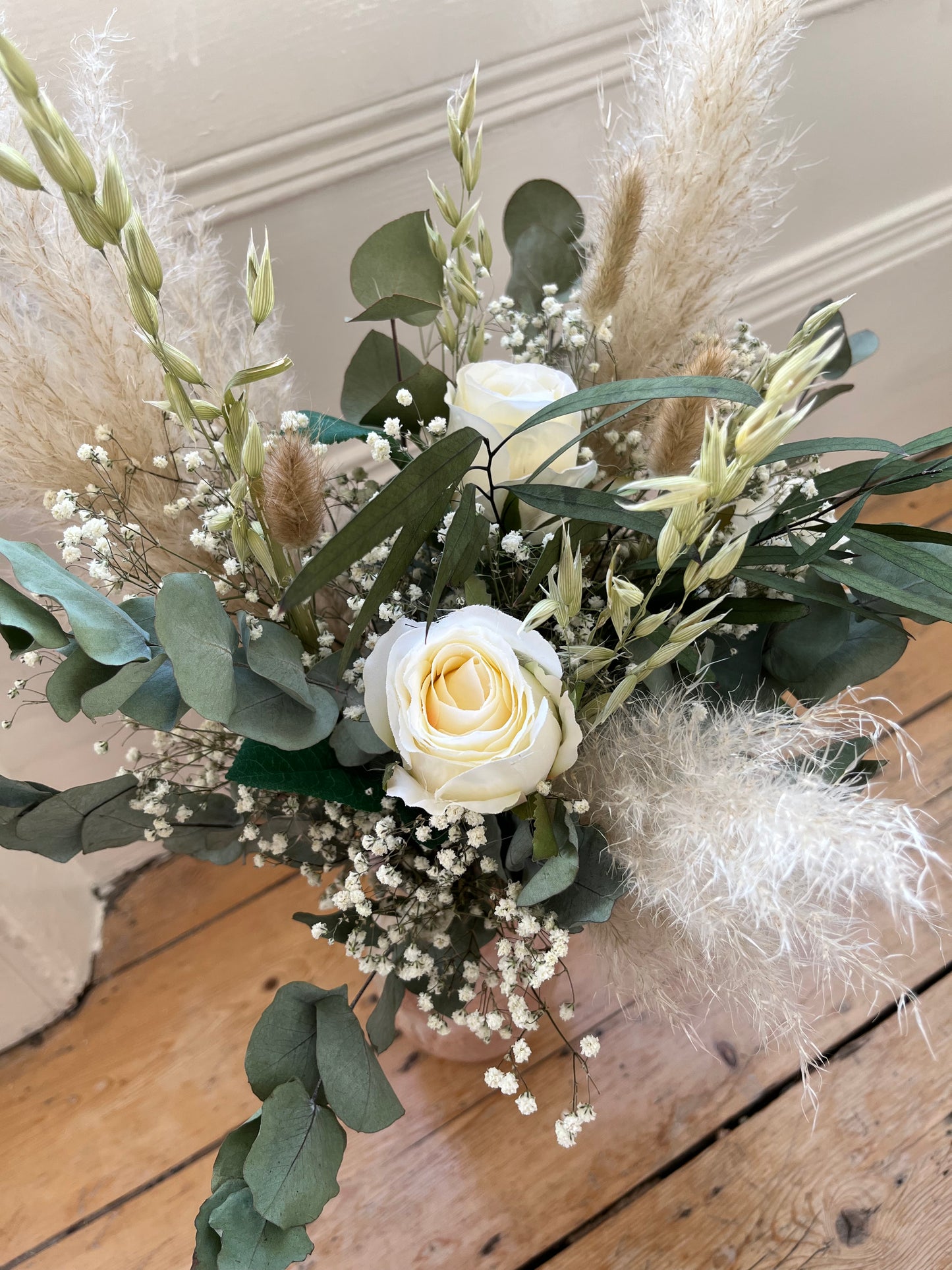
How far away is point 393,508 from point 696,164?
266 mm

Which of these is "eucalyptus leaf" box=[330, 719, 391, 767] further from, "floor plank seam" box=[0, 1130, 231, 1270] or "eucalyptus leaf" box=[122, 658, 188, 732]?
"floor plank seam" box=[0, 1130, 231, 1270]

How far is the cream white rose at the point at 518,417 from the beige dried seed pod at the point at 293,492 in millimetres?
79

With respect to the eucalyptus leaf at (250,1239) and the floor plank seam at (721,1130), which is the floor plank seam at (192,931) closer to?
the floor plank seam at (721,1130)

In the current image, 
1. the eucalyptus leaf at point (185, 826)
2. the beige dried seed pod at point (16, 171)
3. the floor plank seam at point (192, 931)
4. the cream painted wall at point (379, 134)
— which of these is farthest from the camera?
the floor plank seam at point (192, 931)

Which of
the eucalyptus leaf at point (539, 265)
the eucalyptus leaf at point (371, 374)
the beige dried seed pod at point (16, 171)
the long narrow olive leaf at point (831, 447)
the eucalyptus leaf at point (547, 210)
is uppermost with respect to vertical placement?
the beige dried seed pod at point (16, 171)

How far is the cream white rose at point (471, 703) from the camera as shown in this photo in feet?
1.16

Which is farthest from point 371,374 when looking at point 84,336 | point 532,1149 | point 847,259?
point 847,259

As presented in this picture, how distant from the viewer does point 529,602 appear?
44 cm

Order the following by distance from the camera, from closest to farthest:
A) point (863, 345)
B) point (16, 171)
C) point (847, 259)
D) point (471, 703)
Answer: point (16, 171), point (471, 703), point (863, 345), point (847, 259)

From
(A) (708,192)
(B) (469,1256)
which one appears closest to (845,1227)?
(B) (469,1256)

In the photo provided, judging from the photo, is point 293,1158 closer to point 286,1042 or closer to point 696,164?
point 286,1042

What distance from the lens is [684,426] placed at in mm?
395

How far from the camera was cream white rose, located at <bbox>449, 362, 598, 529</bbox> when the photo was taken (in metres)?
0.40

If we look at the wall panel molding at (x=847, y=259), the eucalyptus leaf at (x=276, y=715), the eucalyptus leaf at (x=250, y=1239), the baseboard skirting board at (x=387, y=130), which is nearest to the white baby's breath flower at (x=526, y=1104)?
the eucalyptus leaf at (x=250, y=1239)
